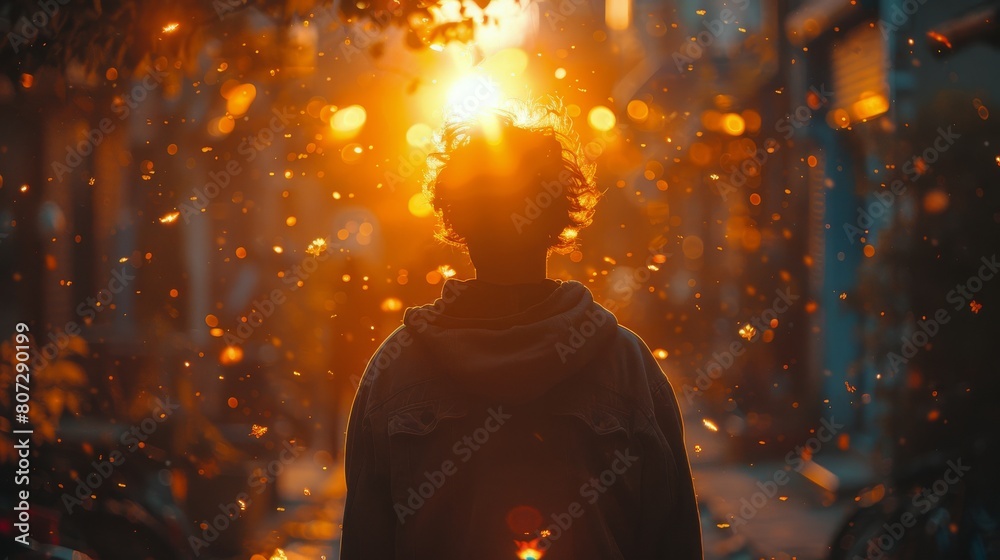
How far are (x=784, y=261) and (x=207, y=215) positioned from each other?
1086 cm

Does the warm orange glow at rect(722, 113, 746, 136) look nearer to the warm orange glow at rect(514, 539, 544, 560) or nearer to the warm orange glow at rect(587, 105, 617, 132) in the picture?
the warm orange glow at rect(587, 105, 617, 132)

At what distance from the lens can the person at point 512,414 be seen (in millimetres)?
1641

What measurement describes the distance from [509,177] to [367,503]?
2.60ft

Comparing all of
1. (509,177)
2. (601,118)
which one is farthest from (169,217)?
(509,177)

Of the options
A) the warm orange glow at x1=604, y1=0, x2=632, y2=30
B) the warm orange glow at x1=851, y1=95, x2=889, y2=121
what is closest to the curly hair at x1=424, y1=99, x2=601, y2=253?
the warm orange glow at x1=851, y1=95, x2=889, y2=121

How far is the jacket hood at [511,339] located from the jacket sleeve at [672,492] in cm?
22

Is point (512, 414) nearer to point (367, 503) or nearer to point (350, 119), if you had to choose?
point (367, 503)

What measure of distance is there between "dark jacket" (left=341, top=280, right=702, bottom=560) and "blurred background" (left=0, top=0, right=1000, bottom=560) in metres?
0.57

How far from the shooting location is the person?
64.6 inches

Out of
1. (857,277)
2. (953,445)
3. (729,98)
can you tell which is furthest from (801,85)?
(953,445)

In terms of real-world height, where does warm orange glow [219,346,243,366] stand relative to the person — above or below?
above

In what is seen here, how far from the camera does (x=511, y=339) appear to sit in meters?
1.64

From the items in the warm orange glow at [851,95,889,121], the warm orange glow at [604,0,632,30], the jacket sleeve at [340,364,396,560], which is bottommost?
the jacket sleeve at [340,364,396,560]

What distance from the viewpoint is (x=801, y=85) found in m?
12.2
